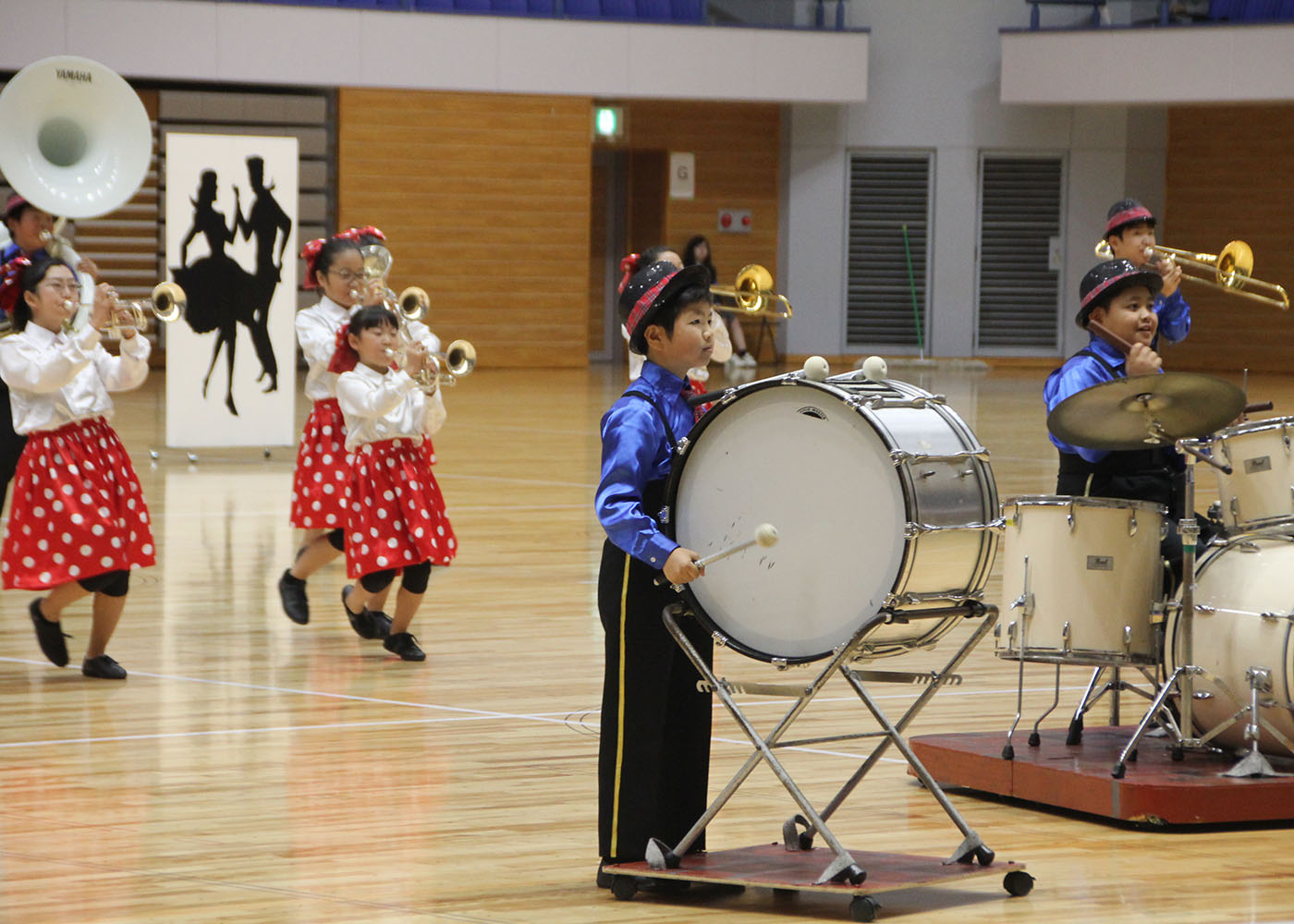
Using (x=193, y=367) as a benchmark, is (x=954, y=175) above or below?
above

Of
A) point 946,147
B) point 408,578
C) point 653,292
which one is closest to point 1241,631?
point 653,292

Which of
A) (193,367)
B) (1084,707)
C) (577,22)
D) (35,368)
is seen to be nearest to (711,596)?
(1084,707)

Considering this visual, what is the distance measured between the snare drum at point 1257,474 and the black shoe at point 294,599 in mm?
3383

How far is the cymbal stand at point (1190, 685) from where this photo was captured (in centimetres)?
414

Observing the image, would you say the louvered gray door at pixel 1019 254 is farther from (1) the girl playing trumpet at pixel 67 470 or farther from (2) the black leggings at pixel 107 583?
(2) the black leggings at pixel 107 583

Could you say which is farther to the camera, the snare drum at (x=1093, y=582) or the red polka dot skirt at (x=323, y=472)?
the red polka dot skirt at (x=323, y=472)

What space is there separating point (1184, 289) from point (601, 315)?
7157 mm

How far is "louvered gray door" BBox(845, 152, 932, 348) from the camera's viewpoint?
21.1 metres

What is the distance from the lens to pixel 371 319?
6.04 metres

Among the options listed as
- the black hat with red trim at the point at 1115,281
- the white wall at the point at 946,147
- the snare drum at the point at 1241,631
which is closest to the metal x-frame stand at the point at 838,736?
the snare drum at the point at 1241,631

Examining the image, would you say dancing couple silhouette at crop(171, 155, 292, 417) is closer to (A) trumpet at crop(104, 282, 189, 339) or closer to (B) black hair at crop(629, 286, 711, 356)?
(A) trumpet at crop(104, 282, 189, 339)

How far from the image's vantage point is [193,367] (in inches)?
460

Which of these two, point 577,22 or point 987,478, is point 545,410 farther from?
point 987,478

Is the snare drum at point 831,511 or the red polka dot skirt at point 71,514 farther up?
the snare drum at point 831,511
